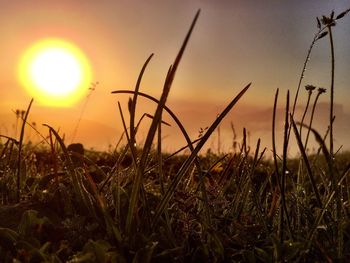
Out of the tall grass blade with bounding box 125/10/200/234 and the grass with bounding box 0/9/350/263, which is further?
the grass with bounding box 0/9/350/263

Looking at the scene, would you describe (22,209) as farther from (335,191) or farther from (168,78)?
(335,191)

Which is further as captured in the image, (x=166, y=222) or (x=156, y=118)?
(x=166, y=222)

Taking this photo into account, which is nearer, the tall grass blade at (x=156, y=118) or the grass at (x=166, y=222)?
the tall grass blade at (x=156, y=118)

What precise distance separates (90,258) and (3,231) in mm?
359

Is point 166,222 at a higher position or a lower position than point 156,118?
lower

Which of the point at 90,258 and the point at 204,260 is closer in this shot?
the point at 90,258

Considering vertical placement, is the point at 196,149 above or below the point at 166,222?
above

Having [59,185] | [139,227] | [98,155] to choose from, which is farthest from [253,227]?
[98,155]

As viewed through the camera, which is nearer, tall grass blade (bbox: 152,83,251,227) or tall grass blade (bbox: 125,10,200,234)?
tall grass blade (bbox: 125,10,200,234)

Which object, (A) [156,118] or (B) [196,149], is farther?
(B) [196,149]

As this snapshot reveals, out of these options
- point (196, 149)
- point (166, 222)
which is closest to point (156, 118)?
point (196, 149)

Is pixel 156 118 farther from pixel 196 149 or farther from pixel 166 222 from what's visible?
pixel 166 222

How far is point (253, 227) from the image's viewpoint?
2.01 m

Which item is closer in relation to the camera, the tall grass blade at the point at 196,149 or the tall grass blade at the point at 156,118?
the tall grass blade at the point at 156,118
